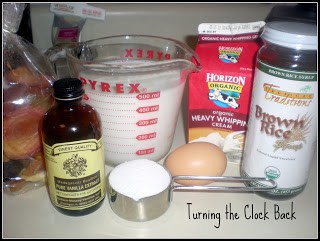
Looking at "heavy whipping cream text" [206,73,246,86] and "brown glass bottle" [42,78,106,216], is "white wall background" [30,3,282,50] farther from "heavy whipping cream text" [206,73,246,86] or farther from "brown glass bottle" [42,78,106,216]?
"brown glass bottle" [42,78,106,216]

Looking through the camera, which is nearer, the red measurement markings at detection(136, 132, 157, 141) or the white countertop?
the white countertop

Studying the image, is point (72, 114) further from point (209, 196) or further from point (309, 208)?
point (309, 208)

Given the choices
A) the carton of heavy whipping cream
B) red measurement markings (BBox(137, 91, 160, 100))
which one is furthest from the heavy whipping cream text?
red measurement markings (BBox(137, 91, 160, 100))

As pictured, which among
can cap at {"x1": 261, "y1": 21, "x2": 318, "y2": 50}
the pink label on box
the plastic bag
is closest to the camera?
can cap at {"x1": 261, "y1": 21, "x2": 318, "y2": 50}

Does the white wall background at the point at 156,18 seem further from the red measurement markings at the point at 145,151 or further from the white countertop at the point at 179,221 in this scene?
the white countertop at the point at 179,221

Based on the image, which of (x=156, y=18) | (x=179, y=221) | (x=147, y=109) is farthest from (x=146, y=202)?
(x=156, y=18)

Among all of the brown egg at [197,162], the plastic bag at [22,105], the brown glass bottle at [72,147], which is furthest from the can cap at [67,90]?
the brown egg at [197,162]

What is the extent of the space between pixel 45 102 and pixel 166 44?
1.04ft

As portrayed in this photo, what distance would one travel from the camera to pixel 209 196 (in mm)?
693

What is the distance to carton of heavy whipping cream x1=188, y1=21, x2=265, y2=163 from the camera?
71 centimetres

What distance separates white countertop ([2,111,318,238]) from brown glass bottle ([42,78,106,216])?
4cm

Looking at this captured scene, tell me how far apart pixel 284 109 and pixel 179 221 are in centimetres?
27

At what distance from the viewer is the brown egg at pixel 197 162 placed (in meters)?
0.70

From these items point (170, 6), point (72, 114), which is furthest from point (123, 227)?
point (170, 6)
